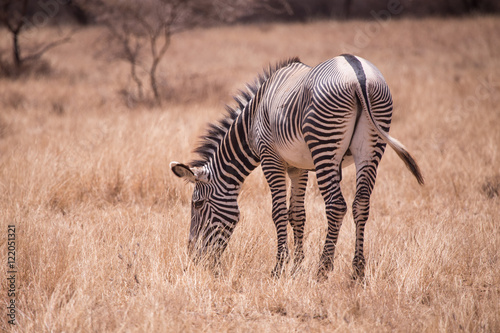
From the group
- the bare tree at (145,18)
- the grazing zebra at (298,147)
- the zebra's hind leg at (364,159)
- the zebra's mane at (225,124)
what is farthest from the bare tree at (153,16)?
the zebra's hind leg at (364,159)

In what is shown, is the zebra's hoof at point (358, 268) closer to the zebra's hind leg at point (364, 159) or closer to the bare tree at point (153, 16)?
the zebra's hind leg at point (364, 159)

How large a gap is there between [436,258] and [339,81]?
178 cm

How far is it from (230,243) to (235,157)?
853 millimetres

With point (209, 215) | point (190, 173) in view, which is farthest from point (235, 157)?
point (209, 215)

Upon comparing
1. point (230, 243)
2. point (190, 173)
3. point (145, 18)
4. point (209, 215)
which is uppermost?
point (145, 18)

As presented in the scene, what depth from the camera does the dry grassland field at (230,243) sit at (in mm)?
2961

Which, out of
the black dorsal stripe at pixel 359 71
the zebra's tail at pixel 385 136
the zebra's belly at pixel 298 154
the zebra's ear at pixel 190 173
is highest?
the black dorsal stripe at pixel 359 71

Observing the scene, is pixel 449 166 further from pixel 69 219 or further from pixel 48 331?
pixel 48 331

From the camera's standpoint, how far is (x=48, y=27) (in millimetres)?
25078

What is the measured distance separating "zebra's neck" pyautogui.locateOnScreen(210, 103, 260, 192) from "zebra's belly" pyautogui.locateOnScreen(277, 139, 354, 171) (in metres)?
0.43

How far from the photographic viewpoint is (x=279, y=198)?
13.0ft

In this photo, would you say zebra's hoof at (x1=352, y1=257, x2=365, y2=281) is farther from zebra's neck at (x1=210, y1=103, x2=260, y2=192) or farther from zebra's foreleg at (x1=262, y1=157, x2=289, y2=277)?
zebra's neck at (x1=210, y1=103, x2=260, y2=192)

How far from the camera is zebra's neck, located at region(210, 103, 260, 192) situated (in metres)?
4.00

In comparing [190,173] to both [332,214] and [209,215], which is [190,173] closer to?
[209,215]
